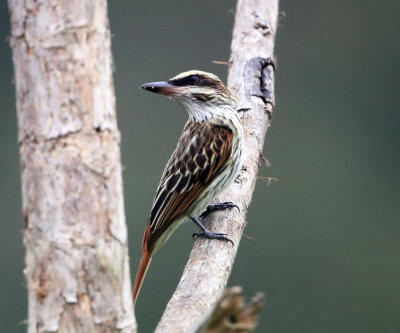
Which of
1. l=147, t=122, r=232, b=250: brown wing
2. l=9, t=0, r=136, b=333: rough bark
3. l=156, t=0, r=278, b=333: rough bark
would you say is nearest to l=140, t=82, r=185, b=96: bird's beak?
l=147, t=122, r=232, b=250: brown wing

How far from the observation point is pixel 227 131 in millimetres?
4754

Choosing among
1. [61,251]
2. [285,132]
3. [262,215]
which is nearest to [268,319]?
[262,215]

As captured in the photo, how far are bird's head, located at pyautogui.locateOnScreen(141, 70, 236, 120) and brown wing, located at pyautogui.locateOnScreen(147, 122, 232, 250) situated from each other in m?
0.13

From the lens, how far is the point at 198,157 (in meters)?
4.77

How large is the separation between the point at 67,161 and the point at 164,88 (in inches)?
84.7

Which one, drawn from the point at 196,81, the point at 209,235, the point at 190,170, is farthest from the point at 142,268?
the point at 196,81

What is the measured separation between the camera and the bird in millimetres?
4617

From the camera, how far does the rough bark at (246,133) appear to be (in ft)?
11.7

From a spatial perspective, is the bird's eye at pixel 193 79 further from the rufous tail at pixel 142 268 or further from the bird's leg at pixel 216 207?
the rufous tail at pixel 142 268

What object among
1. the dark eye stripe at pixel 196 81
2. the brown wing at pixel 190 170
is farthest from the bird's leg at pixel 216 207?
the dark eye stripe at pixel 196 81

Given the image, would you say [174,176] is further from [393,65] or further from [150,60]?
[393,65]

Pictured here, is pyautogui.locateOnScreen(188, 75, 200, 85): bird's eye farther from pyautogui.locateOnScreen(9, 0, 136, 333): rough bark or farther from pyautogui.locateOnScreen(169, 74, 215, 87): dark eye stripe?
pyautogui.locateOnScreen(9, 0, 136, 333): rough bark

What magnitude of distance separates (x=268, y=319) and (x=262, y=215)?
63.0 inches

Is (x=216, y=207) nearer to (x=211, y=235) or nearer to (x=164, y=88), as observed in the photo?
(x=211, y=235)
